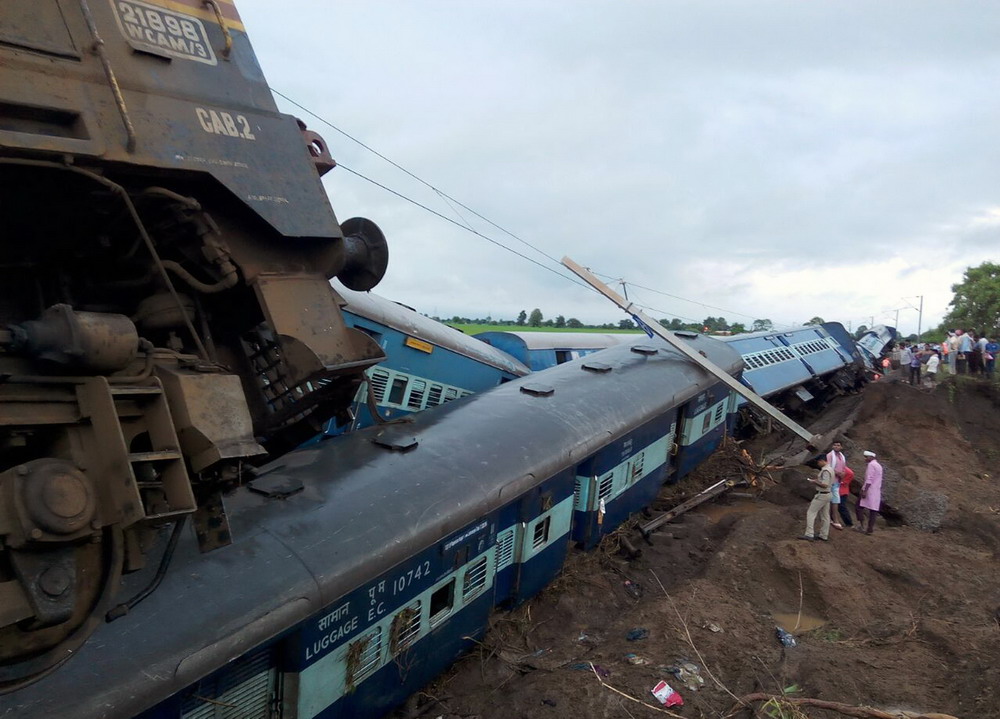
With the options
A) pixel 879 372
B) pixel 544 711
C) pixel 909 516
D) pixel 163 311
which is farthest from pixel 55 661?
pixel 879 372

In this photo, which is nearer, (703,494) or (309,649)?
(309,649)

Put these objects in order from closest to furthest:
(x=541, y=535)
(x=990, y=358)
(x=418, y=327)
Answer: (x=541, y=535) → (x=418, y=327) → (x=990, y=358)

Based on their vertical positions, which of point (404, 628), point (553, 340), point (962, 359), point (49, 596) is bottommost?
point (962, 359)

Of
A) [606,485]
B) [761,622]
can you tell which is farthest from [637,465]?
[761,622]

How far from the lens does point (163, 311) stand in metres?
4.74

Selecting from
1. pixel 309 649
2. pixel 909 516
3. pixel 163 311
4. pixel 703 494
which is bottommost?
pixel 909 516

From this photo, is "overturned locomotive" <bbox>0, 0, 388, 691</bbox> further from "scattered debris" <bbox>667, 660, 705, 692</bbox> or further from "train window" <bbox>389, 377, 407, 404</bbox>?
"train window" <bbox>389, 377, 407, 404</bbox>

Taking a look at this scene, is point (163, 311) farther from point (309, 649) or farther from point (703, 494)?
point (703, 494)

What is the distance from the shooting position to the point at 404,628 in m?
5.79

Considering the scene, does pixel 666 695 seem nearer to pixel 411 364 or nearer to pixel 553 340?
pixel 411 364

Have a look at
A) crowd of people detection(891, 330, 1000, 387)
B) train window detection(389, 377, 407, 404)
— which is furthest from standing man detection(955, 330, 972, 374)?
train window detection(389, 377, 407, 404)

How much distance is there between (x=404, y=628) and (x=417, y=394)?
6.23 meters

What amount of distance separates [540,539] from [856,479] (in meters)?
8.03

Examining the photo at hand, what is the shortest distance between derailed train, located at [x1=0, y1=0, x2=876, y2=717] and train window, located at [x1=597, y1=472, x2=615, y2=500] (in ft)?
5.14
